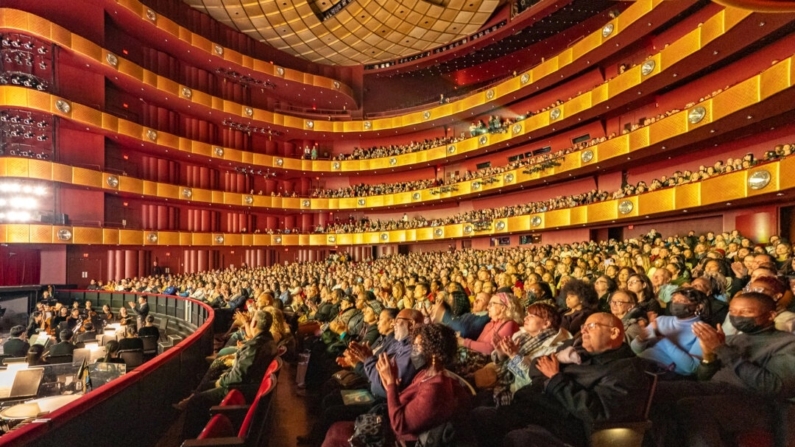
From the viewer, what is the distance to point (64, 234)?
14.5 metres

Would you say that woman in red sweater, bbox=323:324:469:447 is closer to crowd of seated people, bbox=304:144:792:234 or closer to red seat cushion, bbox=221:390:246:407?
red seat cushion, bbox=221:390:246:407

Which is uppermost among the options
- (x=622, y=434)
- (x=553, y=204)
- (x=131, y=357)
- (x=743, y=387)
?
(x=553, y=204)

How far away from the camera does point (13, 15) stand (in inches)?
519

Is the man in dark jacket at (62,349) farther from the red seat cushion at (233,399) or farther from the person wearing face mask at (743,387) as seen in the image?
the person wearing face mask at (743,387)

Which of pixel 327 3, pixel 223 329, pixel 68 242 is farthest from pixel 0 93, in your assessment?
pixel 327 3

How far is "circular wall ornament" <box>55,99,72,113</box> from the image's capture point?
1394 cm

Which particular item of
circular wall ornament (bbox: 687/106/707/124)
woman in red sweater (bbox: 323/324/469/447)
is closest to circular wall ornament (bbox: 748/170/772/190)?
circular wall ornament (bbox: 687/106/707/124)

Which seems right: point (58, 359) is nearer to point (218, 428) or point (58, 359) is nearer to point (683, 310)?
point (218, 428)

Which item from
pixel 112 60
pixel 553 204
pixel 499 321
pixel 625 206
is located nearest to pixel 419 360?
pixel 499 321

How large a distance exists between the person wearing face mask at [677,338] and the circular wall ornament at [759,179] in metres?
7.90

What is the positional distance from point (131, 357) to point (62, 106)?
12.5 m

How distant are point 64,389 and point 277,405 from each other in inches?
75.0

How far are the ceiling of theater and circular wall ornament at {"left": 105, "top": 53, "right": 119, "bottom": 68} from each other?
5671 millimetres

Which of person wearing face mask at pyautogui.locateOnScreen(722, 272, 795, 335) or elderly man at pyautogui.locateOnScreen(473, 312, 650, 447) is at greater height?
person wearing face mask at pyautogui.locateOnScreen(722, 272, 795, 335)
